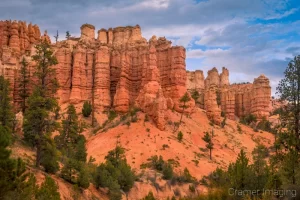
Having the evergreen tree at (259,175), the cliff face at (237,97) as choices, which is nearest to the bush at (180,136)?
the cliff face at (237,97)

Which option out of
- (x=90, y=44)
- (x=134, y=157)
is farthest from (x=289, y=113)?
(x=90, y=44)

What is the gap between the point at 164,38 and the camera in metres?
76.4

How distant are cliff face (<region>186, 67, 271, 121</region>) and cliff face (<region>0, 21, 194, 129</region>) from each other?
1022 centimetres

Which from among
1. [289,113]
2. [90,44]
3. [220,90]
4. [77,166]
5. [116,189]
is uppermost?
[90,44]

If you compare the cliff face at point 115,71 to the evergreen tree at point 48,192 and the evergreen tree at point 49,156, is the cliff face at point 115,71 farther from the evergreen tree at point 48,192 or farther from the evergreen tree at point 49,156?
the evergreen tree at point 48,192

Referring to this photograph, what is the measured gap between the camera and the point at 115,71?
74375 millimetres

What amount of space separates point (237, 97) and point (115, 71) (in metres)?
33.2

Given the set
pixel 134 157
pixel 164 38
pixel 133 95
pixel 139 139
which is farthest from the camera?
pixel 164 38

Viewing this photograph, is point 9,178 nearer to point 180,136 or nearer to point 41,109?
point 41,109

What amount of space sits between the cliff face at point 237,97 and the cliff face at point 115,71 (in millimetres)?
10221

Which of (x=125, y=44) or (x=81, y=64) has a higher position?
(x=125, y=44)

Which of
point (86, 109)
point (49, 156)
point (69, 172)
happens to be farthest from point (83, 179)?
point (86, 109)

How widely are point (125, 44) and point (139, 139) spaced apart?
28122 millimetres

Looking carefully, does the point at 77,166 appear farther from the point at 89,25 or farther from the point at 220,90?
the point at 220,90
